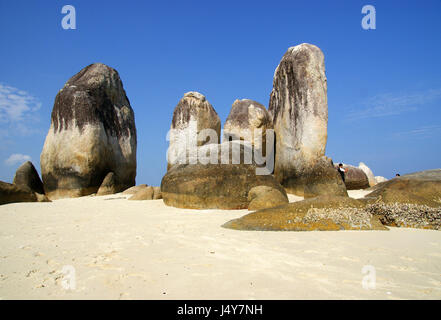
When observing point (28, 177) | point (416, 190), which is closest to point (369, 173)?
point (416, 190)

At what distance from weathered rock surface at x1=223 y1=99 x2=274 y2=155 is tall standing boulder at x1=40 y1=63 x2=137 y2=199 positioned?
4.37 metres

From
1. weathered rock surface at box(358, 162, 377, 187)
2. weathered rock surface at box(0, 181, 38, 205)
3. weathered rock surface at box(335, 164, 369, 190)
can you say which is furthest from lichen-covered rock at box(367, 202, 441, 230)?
weathered rock surface at box(358, 162, 377, 187)

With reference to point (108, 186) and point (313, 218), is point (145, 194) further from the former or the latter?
point (313, 218)

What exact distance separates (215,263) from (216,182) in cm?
394

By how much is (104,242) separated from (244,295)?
1693 mm

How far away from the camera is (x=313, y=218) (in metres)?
3.53

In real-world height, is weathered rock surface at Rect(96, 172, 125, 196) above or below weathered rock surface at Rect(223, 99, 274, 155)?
below

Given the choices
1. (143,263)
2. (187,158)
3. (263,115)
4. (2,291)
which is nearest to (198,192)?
(187,158)

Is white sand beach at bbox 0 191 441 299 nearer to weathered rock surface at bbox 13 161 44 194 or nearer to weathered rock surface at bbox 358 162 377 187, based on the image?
weathered rock surface at bbox 13 161 44 194

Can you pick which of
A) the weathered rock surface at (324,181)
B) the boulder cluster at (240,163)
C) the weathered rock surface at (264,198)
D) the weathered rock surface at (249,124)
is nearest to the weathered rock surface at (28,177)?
the boulder cluster at (240,163)

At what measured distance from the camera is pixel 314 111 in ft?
29.0

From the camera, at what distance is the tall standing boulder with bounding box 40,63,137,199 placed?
1005 centimetres
